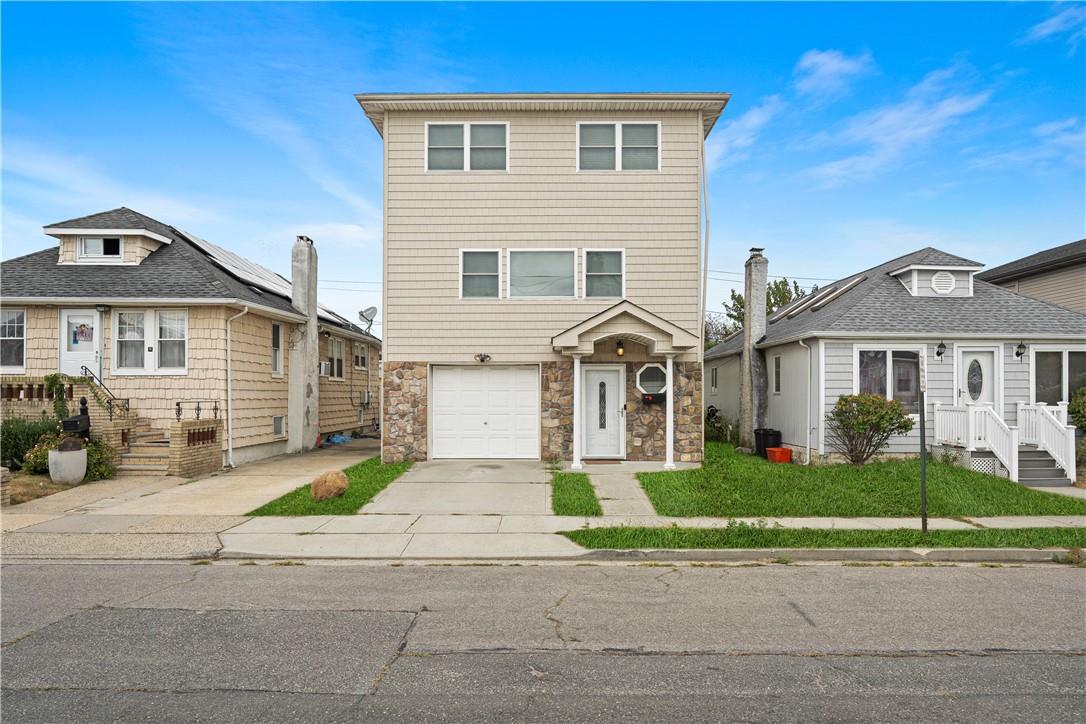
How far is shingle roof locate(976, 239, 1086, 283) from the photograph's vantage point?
21458 mm

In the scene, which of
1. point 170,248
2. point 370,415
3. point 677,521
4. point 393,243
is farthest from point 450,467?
point 370,415

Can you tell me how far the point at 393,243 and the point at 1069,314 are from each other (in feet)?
53.6

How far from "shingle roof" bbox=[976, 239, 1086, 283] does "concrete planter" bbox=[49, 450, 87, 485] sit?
26.8 m

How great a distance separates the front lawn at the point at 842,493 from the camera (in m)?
10.7

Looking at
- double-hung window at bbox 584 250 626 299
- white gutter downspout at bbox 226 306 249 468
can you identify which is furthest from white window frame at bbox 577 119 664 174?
white gutter downspout at bbox 226 306 249 468

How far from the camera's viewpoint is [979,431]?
47.4 feet

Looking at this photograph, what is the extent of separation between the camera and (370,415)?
91.8 ft

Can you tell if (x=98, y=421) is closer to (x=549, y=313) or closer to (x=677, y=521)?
(x=549, y=313)

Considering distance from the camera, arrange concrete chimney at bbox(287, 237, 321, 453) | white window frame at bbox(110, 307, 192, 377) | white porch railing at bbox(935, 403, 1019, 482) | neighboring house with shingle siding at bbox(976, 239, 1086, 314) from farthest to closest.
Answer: neighboring house with shingle siding at bbox(976, 239, 1086, 314) → concrete chimney at bbox(287, 237, 321, 453) → white window frame at bbox(110, 307, 192, 377) → white porch railing at bbox(935, 403, 1019, 482)

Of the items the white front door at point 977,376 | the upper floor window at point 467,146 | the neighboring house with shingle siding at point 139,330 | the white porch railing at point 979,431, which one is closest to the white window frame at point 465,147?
the upper floor window at point 467,146

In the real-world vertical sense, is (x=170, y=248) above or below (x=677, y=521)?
above

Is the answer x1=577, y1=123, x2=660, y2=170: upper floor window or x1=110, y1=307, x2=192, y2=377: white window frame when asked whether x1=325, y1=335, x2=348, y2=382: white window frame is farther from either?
x1=577, y1=123, x2=660, y2=170: upper floor window

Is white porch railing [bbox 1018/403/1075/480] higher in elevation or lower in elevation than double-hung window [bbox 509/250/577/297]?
lower

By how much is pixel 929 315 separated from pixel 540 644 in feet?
48.6
